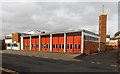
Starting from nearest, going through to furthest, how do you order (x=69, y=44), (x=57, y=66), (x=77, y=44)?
(x=57, y=66)
(x=77, y=44)
(x=69, y=44)

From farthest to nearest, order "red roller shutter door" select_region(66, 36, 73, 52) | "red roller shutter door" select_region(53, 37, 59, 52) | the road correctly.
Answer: "red roller shutter door" select_region(53, 37, 59, 52), "red roller shutter door" select_region(66, 36, 73, 52), the road

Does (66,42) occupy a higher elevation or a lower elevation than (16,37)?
lower

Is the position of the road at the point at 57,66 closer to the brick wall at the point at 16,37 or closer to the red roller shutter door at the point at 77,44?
the red roller shutter door at the point at 77,44

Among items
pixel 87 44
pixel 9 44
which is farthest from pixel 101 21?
pixel 9 44

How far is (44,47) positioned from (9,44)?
25551 millimetres

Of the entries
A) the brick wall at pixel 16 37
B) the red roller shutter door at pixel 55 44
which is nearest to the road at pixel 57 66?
the red roller shutter door at pixel 55 44

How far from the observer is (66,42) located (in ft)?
115

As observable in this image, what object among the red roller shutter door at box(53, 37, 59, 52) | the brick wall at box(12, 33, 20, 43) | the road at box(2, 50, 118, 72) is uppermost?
the brick wall at box(12, 33, 20, 43)

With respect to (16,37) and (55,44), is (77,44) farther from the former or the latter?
(16,37)

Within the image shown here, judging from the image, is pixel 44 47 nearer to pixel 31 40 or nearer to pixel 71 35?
pixel 31 40

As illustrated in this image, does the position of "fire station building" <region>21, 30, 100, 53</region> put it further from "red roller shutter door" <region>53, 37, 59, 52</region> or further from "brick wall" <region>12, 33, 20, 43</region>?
"brick wall" <region>12, 33, 20, 43</region>

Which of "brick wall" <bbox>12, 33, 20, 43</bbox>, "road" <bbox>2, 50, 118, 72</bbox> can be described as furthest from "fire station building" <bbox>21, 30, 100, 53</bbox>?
"road" <bbox>2, 50, 118, 72</bbox>

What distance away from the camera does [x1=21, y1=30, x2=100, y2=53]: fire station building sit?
31984 millimetres

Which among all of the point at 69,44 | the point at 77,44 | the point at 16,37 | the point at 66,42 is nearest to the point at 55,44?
the point at 66,42
